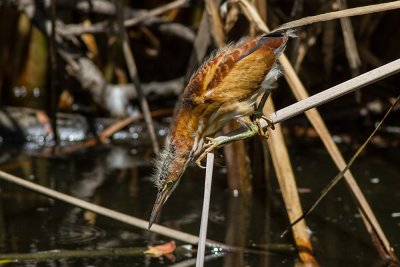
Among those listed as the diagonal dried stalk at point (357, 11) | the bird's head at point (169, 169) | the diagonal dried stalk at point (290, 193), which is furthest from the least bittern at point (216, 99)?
the diagonal dried stalk at point (290, 193)

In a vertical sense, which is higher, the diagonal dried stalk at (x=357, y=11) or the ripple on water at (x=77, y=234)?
the diagonal dried stalk at (x=357, y=11)

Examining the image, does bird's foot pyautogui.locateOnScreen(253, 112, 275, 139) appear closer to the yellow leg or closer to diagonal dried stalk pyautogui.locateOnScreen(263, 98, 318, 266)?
the yellow leg

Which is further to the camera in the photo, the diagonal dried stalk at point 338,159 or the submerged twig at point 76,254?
the diagonal dried stalk at point 338,159

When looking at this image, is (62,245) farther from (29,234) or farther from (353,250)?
(353,250)

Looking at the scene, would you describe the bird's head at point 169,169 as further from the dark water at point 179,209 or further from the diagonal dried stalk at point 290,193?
the diagonal dried stalk at point 290,193

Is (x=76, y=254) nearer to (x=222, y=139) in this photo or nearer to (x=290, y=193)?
(x=290, y=193)

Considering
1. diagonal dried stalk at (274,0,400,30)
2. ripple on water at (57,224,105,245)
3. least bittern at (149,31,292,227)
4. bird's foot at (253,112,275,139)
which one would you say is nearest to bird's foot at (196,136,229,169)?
least bittern at (149,31,292,227)
